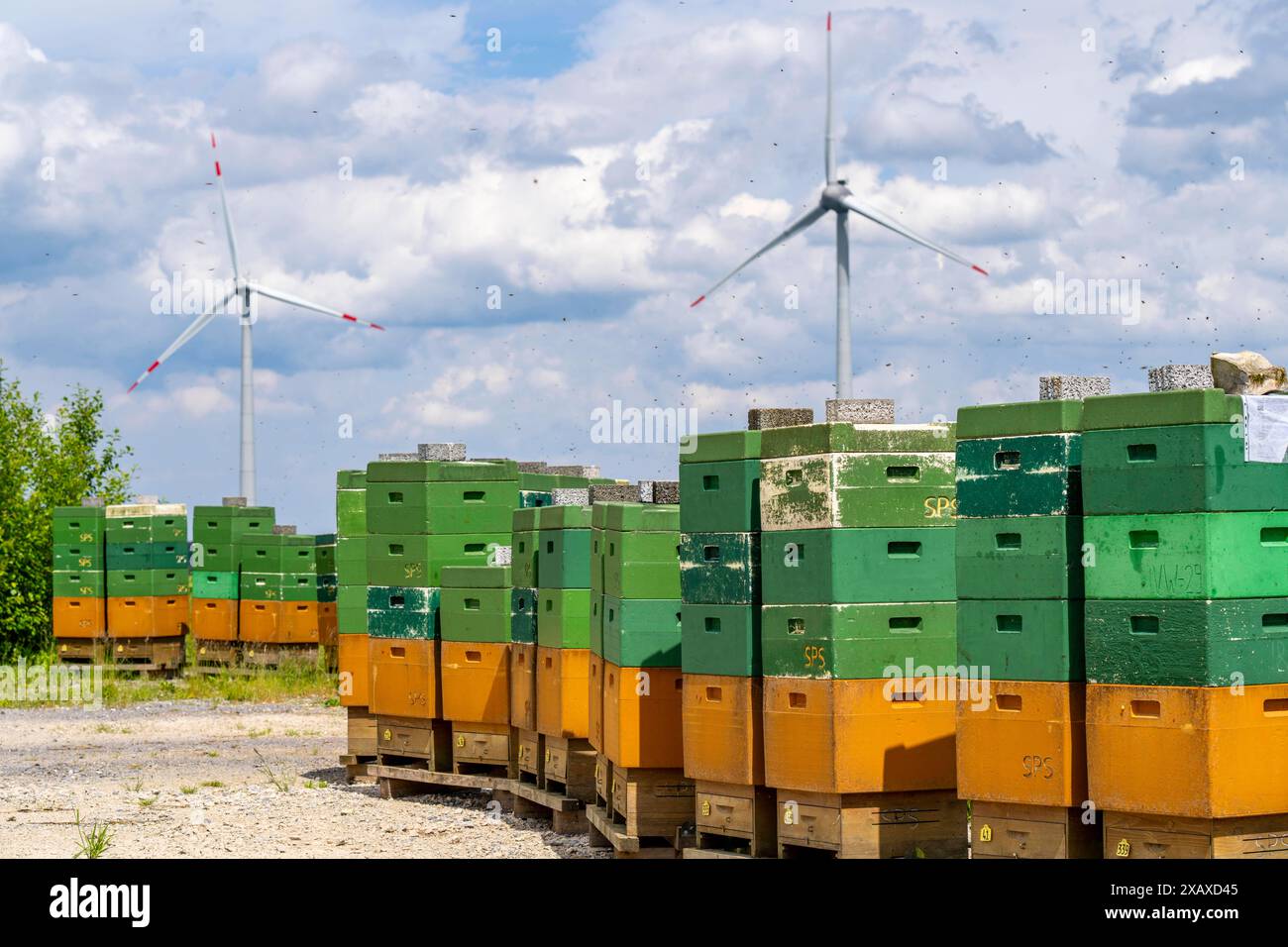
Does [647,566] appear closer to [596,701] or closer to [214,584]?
[596,701]

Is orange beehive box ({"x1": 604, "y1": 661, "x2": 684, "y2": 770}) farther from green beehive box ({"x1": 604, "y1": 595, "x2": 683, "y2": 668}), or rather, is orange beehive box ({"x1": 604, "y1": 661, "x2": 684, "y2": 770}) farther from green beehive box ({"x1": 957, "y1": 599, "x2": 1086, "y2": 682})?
green beehive box ({"x1": 957, "y1": 599, "x2": 1086, "y2": 682})

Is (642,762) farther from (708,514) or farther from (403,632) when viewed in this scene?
(403,632)

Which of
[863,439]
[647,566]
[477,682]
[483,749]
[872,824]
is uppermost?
[863,439]

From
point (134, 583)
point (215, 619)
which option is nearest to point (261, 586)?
point (215, 619)

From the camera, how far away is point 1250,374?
1159 centimetres

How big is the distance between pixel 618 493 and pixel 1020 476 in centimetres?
690

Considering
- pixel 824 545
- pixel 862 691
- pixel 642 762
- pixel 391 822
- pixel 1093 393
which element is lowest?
pixel 391 822

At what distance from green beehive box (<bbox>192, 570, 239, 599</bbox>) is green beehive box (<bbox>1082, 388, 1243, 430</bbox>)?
29906 mm

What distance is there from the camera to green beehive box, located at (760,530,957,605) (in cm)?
1303

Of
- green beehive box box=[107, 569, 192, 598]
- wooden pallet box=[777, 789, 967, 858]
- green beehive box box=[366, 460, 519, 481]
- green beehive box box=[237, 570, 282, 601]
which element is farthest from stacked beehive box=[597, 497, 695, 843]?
green beehive box box=[107, 569, 192, 598]

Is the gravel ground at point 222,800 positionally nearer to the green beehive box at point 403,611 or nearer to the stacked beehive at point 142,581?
the green beehive box at point 403,611

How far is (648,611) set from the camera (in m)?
16.0

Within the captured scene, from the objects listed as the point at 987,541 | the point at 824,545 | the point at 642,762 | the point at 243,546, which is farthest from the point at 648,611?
the point at 243,546
